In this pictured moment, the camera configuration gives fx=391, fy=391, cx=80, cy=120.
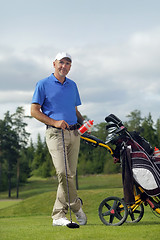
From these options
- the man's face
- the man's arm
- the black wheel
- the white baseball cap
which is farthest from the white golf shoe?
the white baseball cap

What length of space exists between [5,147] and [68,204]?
4924cm

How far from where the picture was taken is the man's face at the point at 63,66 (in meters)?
5.83

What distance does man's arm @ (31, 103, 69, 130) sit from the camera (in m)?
5.48

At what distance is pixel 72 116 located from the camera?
5848 millimetres

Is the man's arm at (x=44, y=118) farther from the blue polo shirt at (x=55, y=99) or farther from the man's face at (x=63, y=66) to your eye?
the man's face at (x=63, y=66)

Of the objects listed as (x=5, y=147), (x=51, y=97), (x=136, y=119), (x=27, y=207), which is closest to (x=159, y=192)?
(x=51, y=97)

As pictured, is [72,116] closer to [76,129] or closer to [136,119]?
[76,129]

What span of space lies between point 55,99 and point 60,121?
1.38 ft

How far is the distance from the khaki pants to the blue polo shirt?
0.79ft

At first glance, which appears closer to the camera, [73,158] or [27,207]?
[73,158]

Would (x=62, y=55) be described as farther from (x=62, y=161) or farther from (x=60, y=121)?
(x=62, y=161)

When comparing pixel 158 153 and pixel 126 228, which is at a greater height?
pixel 158 153

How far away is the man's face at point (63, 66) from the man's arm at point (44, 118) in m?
0.61

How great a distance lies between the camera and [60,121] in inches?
216
